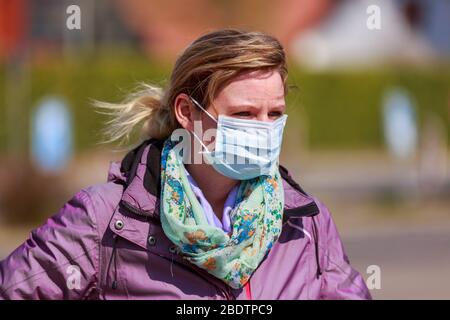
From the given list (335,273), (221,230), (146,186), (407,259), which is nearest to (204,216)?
(221,230)

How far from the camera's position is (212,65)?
3133 millimetres

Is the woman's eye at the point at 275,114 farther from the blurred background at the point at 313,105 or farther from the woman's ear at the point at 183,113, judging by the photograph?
the blurred background at the point at 313,105

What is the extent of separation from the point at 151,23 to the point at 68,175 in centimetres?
1932

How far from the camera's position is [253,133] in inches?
126

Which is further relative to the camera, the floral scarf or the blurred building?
the blurred building

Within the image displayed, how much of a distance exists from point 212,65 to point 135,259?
0.62m

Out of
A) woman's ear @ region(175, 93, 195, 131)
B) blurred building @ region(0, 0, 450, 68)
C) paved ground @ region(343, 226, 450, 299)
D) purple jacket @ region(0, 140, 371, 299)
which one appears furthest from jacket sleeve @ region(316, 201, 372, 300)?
blurred building @ region(0, 0, 450, 68)

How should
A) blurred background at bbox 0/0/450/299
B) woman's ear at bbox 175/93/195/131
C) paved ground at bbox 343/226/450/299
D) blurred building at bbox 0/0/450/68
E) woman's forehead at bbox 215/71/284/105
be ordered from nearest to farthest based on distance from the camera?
woman's forehead at bbox 215/71/284/105
woman's ear at bbox 175/93/195/131
paved ground at bbox 343/226/450/299
blurred background at bbox 0/0/450/299
blurred building at bbox 0/0/450/68

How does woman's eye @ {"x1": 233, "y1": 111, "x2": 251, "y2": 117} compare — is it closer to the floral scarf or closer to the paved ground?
the floral scarf

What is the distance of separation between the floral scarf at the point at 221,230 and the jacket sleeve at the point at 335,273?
175 mm

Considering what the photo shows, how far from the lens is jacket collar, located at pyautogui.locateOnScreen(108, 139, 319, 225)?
3.11 meters

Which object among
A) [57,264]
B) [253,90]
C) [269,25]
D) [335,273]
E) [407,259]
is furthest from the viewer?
[269,25]

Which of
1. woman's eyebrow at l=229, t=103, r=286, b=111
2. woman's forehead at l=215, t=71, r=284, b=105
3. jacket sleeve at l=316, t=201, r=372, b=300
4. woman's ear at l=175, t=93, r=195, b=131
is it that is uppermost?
woman's forehead at l=215, t=71, r=284, b=105

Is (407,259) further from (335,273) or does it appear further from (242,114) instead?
(242,114)
